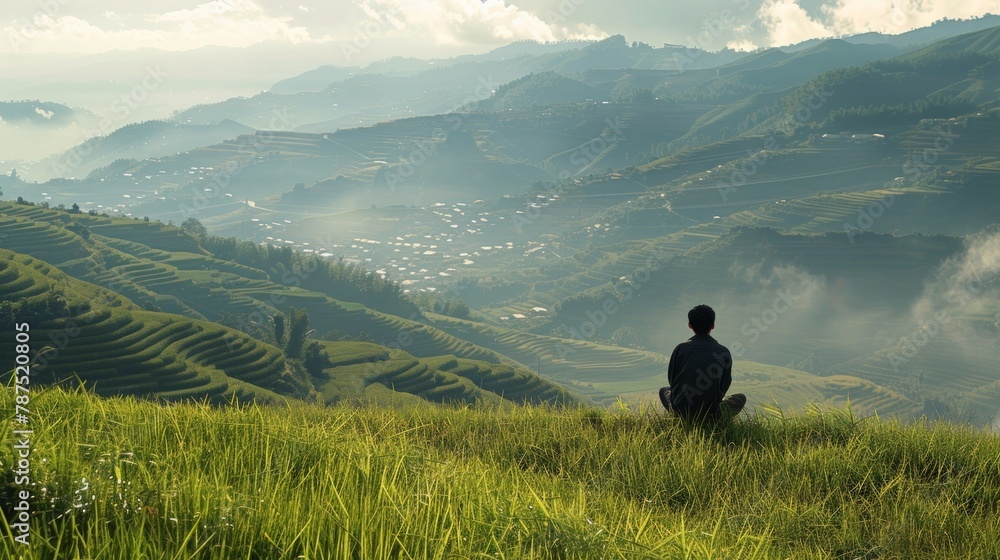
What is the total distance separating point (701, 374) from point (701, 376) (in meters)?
0.02

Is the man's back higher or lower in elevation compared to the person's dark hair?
lower

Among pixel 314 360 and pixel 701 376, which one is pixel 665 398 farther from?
pixel 314 360

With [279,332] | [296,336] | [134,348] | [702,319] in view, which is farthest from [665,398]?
[279,332]

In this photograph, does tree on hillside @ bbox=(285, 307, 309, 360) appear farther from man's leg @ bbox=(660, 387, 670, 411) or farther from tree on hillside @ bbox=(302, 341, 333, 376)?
man's leg @ bbox=(660, 387, 670, 411)

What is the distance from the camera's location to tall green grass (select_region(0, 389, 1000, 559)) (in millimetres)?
3191

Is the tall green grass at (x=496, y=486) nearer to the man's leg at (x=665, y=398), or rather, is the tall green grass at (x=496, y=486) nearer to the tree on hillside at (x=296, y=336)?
the man's leg at (x=665, y=398)

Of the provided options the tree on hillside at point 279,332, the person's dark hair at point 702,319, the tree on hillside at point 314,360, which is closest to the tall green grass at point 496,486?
the person's dark hair at point 702,319

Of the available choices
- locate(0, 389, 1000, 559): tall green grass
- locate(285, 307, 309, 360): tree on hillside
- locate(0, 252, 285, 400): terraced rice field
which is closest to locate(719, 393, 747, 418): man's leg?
locate(0, 389, 1000, 559): tall green grass

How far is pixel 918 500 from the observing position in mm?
6148

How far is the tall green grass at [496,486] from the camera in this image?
10.5 ft

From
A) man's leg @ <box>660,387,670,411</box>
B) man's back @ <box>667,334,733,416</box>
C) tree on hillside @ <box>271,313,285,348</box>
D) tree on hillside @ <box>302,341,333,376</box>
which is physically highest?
man's back @ <box>667,334,733,416</box>

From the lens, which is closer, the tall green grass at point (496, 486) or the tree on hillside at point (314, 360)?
the tall green grass at point (496, 486)

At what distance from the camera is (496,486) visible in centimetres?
502

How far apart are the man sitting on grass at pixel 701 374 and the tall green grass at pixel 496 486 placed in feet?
0.87
